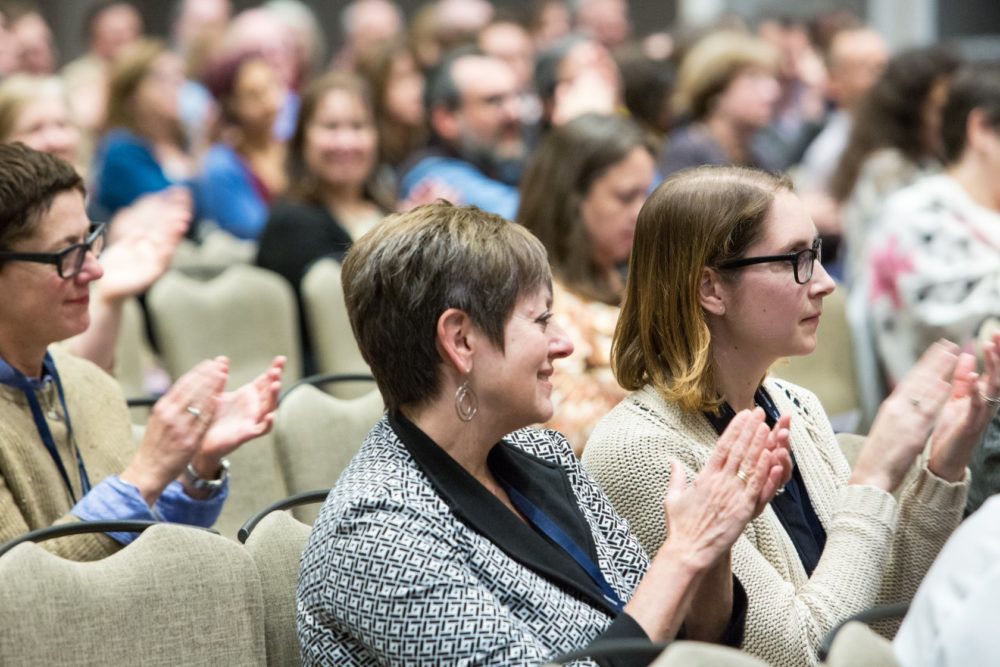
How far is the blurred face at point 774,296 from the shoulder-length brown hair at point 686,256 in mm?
29

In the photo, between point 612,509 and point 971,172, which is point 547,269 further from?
point 971,172

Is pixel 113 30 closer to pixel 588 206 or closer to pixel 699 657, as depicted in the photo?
pixel 588 206

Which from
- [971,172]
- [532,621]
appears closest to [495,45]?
[971,172]

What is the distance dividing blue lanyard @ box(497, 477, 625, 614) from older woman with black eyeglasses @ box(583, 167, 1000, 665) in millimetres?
228

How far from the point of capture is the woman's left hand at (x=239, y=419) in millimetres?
2434

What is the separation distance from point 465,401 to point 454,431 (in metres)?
0.05

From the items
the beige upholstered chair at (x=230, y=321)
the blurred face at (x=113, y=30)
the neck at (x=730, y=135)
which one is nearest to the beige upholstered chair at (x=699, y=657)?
the beige upholstered chair at (x=230, y=321)

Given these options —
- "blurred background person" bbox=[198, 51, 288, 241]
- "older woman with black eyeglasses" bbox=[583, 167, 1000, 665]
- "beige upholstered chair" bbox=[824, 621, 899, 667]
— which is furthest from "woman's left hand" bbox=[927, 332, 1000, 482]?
"blurred background person" bbox=[198, 51, 288, 241]

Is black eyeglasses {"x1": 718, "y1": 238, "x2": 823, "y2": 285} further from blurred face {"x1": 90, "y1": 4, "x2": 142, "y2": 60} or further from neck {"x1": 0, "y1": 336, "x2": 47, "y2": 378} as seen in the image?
blurred face {"x1": 90, "y1": 4, "x2": 142, "y2": 60}

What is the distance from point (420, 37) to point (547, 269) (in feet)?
19.7

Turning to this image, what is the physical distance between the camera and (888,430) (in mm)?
2188

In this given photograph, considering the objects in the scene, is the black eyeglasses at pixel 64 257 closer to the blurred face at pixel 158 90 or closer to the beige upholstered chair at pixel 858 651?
the beige upholstered chair at pixel 858 651

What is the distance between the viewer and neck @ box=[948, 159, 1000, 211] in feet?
13.2

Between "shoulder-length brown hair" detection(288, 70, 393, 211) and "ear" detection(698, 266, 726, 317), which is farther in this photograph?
"shoulder-length brown hair" detection(288, 70, 393, 211)
